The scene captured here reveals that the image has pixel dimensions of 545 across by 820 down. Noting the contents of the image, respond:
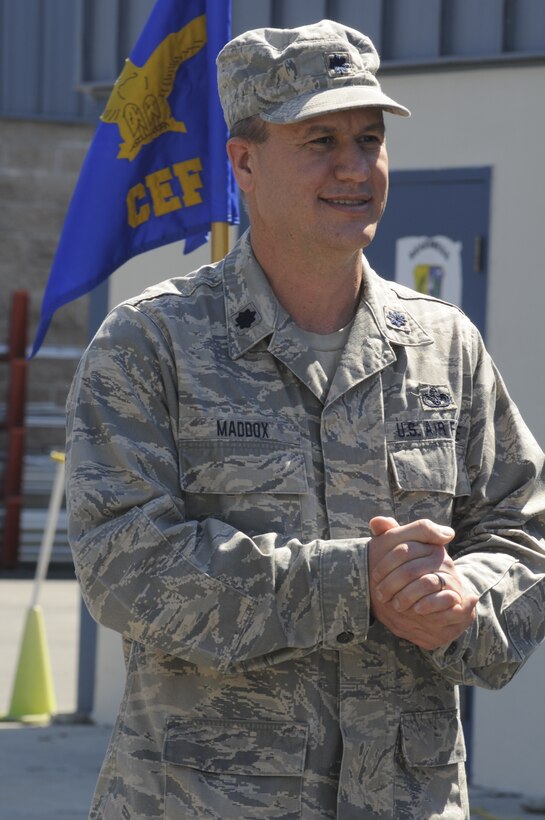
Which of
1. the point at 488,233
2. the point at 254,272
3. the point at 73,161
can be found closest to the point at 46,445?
the point at 73,161

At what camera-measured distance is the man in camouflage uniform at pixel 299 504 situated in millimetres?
2279

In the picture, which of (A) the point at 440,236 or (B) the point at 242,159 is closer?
(B) the point at 242,159

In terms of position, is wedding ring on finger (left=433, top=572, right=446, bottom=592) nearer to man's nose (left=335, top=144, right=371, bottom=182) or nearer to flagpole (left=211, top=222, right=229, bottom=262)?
man's nose (left=335, top=144, right=371, bottom=182)

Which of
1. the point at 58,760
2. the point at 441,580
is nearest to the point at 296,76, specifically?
the point at 441,580

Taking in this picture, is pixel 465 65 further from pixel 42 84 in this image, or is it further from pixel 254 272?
pixel 42 84

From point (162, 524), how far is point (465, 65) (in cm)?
385

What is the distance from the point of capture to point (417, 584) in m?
2.23

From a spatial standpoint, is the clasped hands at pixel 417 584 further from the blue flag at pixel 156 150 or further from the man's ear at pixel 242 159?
the blue flag at pixel 156 150

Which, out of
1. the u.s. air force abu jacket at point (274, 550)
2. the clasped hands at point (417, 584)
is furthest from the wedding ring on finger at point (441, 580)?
Answer: the u.s. air force abu jacket at point (274, 550)

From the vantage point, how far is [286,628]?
2275mm

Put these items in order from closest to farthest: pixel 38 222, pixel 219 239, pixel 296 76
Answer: pixel 296 76
pixel 219 239
pixel 38 222

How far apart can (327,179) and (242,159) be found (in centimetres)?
19

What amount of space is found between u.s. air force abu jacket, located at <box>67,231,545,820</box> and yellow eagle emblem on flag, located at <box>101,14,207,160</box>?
2.54 m

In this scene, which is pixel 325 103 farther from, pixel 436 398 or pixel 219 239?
pixel 219 239
